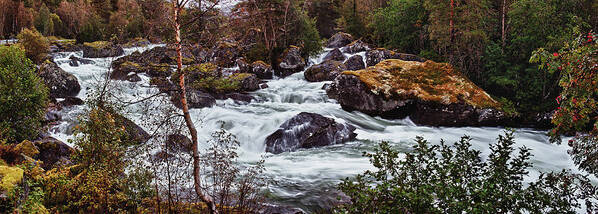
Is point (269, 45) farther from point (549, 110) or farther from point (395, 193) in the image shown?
point (395, 193)

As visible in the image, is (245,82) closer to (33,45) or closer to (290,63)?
(290,63)

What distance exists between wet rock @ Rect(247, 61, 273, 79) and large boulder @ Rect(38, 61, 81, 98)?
34.7 feet

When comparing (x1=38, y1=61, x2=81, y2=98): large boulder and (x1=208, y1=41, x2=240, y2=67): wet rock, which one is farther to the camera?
(x1=38, y1=61, x2=81, y2=98): large boulder

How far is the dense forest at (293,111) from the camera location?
3883mm

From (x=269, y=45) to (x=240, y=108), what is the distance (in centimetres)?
1127

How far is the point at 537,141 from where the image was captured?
1209 centimetres

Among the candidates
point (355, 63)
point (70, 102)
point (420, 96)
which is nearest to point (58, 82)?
point (70, 102)

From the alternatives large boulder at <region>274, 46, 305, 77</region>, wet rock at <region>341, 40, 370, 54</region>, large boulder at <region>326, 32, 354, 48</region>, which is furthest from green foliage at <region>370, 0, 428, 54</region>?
large boulder at <region>274, 46, 305, 77</region>

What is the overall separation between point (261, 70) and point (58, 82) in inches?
468

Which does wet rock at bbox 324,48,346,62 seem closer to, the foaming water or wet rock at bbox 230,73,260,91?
the foaming water

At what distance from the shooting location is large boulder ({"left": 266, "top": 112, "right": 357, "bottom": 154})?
11.2 m

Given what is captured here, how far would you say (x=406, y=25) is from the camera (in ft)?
74.7

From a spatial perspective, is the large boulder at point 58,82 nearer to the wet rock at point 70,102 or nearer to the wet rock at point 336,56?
the wet rock at point 70,102

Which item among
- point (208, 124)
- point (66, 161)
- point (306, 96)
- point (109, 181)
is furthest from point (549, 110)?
point (66, 161)
